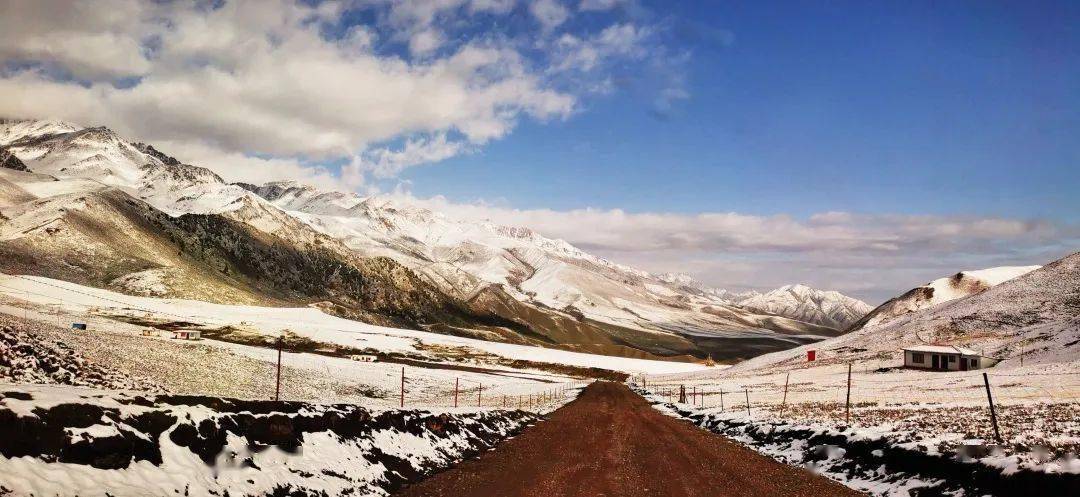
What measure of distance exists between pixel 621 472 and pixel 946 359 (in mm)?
110551

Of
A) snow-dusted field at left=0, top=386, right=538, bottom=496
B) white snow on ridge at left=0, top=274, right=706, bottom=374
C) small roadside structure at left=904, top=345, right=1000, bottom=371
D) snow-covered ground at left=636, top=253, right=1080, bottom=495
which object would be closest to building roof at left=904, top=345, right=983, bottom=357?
small roadside structure at left=904, top=345, right=1000, bottom=371

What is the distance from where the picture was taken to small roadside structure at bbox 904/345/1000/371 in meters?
99.4

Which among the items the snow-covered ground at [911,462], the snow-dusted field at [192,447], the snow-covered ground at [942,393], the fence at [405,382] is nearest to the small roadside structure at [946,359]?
the snow-covered ground at [942,393]

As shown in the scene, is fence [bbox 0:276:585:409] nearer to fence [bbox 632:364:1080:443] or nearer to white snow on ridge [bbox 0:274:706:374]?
white snow on ridge [bbox 0:274:706:374]

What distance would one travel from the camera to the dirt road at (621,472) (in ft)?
49.4

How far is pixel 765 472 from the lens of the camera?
19.3 metres

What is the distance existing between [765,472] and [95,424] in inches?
722

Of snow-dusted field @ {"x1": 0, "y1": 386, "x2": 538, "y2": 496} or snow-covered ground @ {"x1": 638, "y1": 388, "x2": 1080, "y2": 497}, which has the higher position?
snow-dusted field @ {"x1": 0, "y1": 386, "x2": 538, "y2": 496}

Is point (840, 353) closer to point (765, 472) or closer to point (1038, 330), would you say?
point (1038, 330)

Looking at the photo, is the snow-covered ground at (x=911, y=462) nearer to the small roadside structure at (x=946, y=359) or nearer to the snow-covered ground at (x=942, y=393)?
the snow-covered ground at (x=942, y=393)

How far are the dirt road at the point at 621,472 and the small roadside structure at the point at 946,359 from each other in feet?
318

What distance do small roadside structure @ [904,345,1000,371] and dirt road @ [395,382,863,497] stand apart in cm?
9680

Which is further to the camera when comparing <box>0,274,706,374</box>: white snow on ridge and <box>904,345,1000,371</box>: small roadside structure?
<box>0,274,706,374</box>: white snow on ridge

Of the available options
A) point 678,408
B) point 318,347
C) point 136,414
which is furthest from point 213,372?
point 318,347
